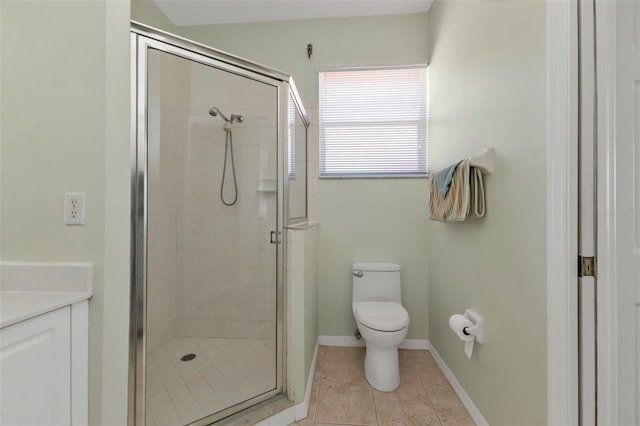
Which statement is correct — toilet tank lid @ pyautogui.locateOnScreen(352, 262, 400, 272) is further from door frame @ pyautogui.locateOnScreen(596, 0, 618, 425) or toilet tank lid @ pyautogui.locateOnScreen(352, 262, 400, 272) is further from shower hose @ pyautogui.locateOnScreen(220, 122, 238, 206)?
door frame @ pyautogui.locateOnScreen(596, 0, 618, 425)

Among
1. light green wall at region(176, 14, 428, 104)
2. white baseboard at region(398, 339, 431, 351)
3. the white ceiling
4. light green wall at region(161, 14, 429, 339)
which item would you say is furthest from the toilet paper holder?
the white ceiling

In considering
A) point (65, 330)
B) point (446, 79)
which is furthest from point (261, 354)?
point (446, 79)

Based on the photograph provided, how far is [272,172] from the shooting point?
1592 mm

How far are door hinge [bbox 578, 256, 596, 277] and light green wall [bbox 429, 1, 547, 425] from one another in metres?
0.09

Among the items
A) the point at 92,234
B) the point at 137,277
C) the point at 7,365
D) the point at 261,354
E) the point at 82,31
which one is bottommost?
the point at 261,354

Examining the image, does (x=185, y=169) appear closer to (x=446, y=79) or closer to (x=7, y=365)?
(x=7, y=365)

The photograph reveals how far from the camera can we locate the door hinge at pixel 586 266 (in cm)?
88

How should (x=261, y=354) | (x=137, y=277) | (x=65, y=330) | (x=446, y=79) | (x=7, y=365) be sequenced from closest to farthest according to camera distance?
(x=7, y=365) < (x=65, y=330) < (x=137, y=277) < (x=261, y=354) < (x=446, y=79)

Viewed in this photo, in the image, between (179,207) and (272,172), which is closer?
(179,207)

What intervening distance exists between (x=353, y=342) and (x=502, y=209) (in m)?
1.59

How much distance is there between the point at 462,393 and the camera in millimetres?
1562

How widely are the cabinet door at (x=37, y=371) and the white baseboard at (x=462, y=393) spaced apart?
1.77 meters

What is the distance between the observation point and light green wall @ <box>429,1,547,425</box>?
995mm

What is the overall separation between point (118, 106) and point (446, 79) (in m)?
1.91
